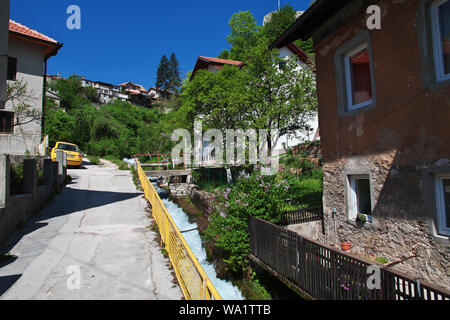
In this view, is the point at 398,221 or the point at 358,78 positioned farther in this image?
the point at 358,78

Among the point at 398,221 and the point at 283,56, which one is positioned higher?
the point at 283,56

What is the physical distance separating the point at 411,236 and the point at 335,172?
7.25 ft

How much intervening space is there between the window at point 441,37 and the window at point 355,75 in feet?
3.85

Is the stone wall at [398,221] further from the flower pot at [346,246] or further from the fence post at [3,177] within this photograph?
the fence post at [3,177]

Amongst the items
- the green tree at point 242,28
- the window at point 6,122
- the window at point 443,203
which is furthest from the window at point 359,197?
the green tree at point 242,28

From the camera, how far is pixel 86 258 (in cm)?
528

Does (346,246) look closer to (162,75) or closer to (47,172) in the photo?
(47,172)

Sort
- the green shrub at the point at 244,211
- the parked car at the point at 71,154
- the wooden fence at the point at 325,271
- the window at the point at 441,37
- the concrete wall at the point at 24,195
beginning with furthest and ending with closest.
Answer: the parked car at the point at 71,154 → the green shrub at the point at 244,211 → the concrete wall at the point at 24,195 → the window at the point at 441,37 → the wooden fence at the point at 325,271

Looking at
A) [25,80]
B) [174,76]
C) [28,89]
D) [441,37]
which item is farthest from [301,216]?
[174,76]

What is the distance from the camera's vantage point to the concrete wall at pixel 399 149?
4281 millimetres

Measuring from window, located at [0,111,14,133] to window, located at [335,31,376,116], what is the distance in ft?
55.3

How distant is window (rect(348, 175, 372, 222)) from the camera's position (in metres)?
5.98

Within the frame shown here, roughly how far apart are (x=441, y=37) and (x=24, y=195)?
10591 millimetres

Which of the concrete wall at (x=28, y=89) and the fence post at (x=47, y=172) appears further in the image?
the concrete wall at (x=28, y=89)
